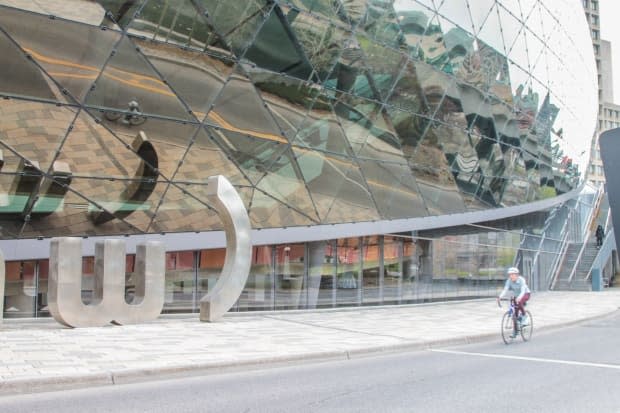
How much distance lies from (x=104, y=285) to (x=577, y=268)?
3630cm

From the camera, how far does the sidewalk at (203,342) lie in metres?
8.67

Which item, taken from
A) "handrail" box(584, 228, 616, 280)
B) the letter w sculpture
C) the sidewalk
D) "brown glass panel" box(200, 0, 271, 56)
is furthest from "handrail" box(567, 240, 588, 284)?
the letter w sculpture

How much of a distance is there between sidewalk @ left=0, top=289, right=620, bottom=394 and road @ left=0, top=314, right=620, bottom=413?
32 centimetres

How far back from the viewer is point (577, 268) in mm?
43312

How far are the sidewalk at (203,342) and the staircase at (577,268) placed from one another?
22187mm

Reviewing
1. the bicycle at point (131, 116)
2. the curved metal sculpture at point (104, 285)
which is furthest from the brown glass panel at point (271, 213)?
Result: the curved metal sculpture at point (104, 285)

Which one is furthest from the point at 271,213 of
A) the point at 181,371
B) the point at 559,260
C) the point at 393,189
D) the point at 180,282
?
the point at 559,260

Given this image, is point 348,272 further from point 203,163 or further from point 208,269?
point 203,163

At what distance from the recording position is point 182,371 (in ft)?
30.3

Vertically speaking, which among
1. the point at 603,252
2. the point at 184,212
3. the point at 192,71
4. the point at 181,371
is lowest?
the point at 181,371

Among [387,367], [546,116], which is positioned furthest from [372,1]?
[546,116]

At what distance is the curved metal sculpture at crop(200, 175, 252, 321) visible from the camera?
1553 cm

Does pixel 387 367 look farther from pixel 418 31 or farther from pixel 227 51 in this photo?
pixel 418 31

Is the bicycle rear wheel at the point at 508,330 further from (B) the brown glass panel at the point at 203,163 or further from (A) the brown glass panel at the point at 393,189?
(A) the brown glass panel at the point at 393,189
